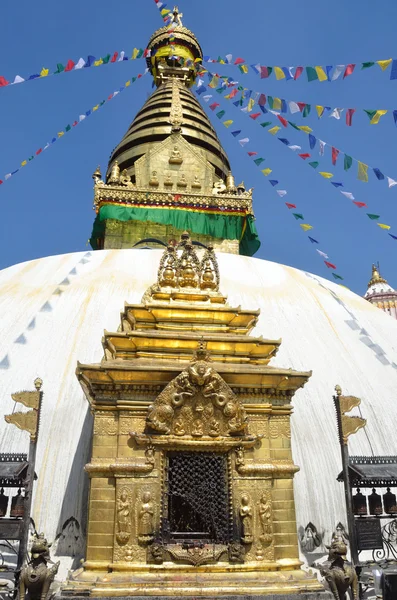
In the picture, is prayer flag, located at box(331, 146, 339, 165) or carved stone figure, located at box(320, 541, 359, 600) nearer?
carved stone figure, located at box(320, 541, 359, 600)

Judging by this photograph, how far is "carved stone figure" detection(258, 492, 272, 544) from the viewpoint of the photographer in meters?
4.74

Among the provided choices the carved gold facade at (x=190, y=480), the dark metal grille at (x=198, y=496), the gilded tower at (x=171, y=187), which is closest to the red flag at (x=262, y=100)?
the gilded tower at (x=171, y=187)

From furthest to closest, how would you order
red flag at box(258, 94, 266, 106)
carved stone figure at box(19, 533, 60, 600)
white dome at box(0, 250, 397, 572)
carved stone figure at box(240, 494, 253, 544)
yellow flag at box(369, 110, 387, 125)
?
1. red flag at box(258, 94, 266, 106)
2. yellow flag at box(369, 110, 387, 125)
3. white dome at box(0, 250, 397, 572)
4. carved stone figure at box(240, 494, 253, 544)
5. carved stone figure at box(19, 533, 60, 600)

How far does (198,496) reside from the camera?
487 centimetres

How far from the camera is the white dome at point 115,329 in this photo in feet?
21.8

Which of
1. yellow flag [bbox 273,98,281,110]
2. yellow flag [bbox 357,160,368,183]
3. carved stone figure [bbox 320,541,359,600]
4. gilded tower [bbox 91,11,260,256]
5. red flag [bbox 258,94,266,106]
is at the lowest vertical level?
carved stone figure [bbox 320,541,359,600]

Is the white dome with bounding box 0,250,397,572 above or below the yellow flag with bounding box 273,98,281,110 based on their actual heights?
below

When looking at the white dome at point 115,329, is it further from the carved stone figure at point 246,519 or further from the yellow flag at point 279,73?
the yellow flag at point 279,73

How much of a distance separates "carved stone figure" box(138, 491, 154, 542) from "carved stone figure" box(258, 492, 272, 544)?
1.07m

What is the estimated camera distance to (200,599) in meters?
4.29

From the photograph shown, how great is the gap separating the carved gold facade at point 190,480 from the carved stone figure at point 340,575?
158 mm

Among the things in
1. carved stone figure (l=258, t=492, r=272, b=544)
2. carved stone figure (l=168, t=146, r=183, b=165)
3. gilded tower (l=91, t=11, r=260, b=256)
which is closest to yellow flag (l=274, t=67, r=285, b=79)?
gilded tower (l=91, t=11, r=260, b=256)

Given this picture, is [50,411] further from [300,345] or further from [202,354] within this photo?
[300,345]

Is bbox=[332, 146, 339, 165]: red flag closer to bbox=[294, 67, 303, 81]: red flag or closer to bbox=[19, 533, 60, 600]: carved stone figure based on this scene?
bbox=[294, 67, 303, 81]: red flag
